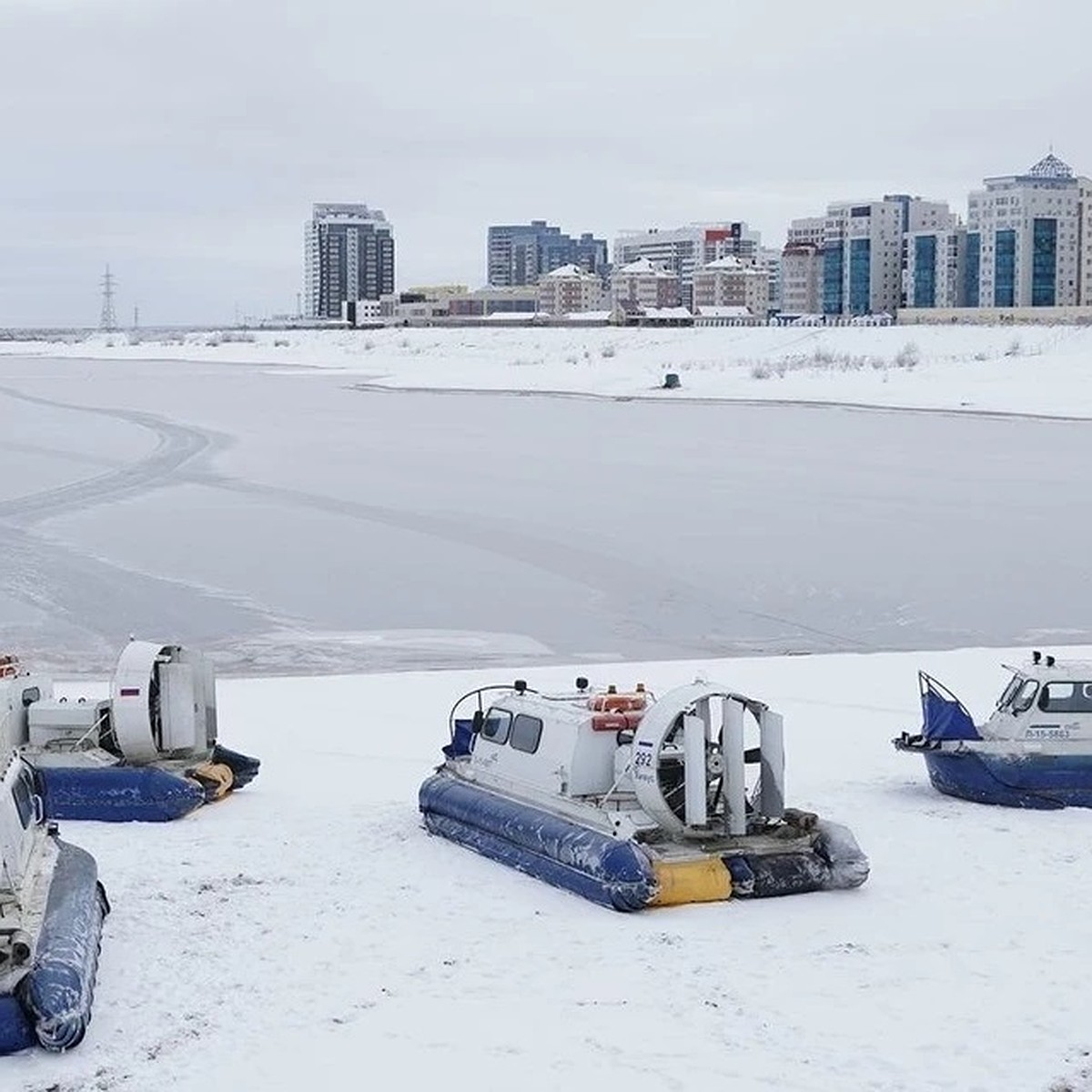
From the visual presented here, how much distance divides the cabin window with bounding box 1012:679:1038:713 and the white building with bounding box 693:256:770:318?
152 meters

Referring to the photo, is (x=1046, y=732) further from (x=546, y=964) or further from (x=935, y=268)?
(x=935, y=268)

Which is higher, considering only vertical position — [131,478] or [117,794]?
[131,478]

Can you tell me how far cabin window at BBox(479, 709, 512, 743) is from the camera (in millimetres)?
10344

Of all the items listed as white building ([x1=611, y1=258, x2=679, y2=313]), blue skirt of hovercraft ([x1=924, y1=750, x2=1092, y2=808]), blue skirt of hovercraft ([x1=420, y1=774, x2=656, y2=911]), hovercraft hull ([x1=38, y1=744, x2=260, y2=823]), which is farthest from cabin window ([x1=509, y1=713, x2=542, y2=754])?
white building ([x1=611, y1=258, x2=679, y2=313])

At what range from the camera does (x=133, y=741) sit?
11156 mm

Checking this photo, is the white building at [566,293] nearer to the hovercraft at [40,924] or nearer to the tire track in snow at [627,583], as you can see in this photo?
the tire track in snow at [627,583]

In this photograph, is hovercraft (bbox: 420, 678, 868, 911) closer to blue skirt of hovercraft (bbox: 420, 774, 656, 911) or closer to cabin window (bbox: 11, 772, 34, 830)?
blue skirt of hovercraft (bbox: 420, 774, 656, 911)

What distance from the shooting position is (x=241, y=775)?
11.6 m

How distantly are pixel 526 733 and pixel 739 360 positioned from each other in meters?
69.0

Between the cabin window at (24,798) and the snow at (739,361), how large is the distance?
133 ft

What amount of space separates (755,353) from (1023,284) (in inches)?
1729

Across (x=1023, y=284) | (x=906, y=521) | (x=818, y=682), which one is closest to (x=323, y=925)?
(x=818, y=682)

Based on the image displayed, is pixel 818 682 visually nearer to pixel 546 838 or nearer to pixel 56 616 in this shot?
pixel 546 838

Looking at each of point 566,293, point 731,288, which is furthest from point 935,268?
point 566,293
